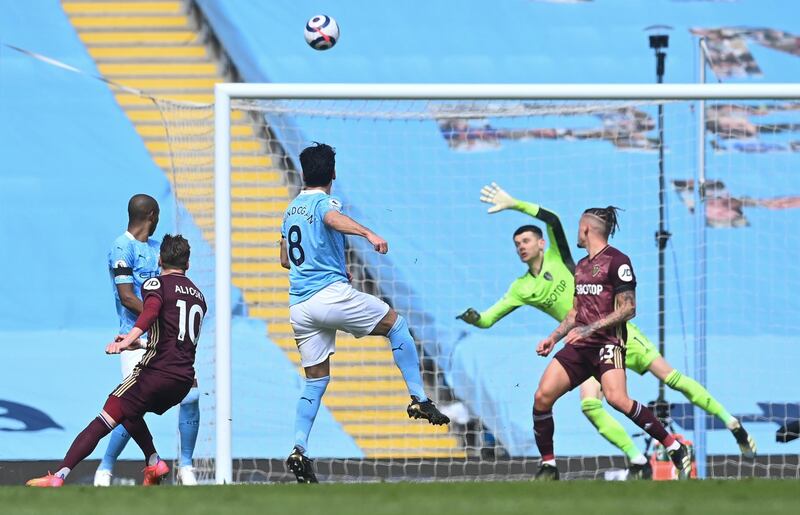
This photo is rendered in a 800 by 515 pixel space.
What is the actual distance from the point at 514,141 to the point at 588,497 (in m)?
6.70

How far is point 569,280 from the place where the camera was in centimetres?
904

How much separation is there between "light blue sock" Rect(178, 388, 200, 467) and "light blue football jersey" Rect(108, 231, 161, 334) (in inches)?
19.6

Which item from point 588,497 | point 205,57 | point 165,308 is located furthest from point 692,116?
point 588,497

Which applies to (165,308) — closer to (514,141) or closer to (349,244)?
(349,244)

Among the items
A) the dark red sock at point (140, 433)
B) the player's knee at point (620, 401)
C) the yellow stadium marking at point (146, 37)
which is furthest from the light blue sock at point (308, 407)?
the yellow stadium marking at point (146, 37)

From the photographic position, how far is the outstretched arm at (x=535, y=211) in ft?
28.1

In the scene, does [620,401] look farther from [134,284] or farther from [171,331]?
[134,284]

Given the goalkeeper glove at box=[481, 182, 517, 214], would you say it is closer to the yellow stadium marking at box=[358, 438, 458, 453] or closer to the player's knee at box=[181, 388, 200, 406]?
the player's knee at box=[181, 388, 200, 406]

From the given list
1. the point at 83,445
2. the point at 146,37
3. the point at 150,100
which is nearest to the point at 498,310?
the point at 83,445

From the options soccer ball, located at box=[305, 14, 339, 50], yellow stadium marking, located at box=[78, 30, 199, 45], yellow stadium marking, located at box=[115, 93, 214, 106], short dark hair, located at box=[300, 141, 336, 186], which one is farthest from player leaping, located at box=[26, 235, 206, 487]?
yellow stadium marking, located at box=[78, 30, 199, 45]

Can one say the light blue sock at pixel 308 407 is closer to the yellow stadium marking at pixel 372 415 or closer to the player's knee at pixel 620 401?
the player's knee at pixel 620 401

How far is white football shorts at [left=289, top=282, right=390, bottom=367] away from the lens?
7344 mm

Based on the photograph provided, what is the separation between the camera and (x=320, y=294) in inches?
290

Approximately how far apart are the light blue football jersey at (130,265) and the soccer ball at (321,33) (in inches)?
62.4
